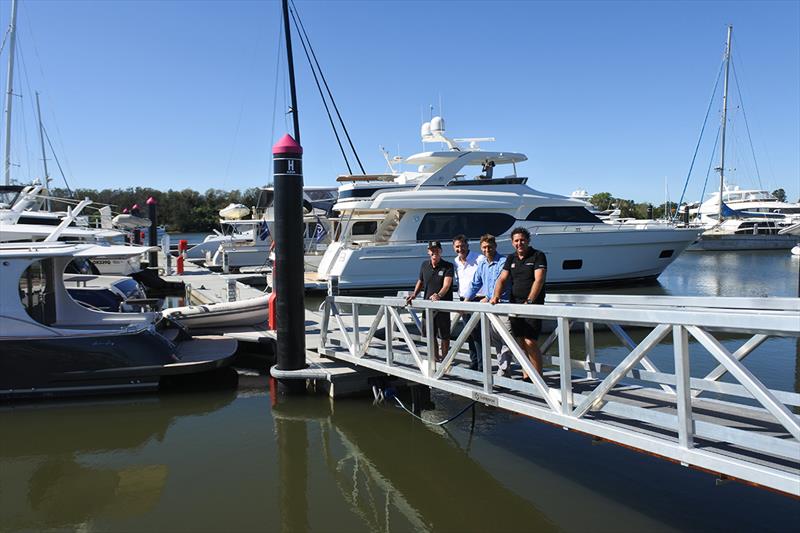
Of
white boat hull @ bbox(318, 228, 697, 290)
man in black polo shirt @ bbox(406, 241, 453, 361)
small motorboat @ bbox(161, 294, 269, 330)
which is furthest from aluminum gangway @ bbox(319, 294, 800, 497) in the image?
white boat hull @ bbox(318, 228, 697, 290)

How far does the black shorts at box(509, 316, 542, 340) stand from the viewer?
19.2 ft

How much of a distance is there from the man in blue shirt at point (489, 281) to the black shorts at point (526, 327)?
15 centimetres

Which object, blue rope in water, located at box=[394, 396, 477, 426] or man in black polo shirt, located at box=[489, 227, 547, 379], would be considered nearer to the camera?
→ man in black polo shirt, located at box=[489, 227, 547, 379]

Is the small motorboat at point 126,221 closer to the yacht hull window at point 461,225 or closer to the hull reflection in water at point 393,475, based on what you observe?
the yacht hull window at point 461,225

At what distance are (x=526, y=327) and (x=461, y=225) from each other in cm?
1447

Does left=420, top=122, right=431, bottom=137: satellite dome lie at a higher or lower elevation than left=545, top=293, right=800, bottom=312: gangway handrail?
higher

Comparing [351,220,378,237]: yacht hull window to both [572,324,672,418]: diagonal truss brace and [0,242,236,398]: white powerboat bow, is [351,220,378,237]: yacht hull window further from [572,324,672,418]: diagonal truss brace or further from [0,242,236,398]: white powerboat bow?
[572,324,672,418]: diagonal truss brace

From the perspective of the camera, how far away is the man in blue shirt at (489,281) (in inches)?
250

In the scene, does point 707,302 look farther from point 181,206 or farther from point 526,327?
point 181,206

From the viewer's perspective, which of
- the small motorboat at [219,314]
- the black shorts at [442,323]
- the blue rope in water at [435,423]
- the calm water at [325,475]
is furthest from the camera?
the small motorboat at [219,314]

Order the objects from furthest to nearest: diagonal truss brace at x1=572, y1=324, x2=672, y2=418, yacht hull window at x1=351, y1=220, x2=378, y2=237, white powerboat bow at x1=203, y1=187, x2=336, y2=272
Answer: white powerboat bow at x1=203, y1=187, x2=336, y2=272 → yacht hull window at x1=351, y1=220, x2=378, y2=237 → diagonal truss brace at x1=572, y1=324, x2=672, y2=418

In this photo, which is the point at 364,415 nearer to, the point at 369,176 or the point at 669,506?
the point at 669,506

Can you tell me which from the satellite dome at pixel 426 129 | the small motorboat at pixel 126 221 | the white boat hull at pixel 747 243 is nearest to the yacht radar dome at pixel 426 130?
the satellite dome at pixel 426 129

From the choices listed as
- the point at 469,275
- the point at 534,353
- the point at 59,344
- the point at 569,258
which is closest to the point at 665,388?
the point at 534,353
